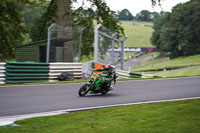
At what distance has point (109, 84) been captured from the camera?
11.4 metres

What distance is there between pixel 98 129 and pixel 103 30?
12.3 m

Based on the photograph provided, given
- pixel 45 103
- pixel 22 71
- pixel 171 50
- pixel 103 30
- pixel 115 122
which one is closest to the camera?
pixel 115 122

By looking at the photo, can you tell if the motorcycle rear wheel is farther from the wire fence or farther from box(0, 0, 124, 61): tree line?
box(0, 0, 124, 61): tree line

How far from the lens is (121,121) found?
21.3ft

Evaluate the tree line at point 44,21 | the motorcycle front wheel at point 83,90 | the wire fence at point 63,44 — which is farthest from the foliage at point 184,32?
the motorcycle front wheel at point 83,90

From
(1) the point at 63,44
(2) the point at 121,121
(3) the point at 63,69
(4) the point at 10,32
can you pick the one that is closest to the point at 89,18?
(4) the point at 10,32

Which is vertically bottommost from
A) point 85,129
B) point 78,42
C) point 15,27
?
point 85,129

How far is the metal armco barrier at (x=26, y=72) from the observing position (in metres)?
14.7

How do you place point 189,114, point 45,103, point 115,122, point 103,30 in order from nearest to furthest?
1. point 115,122
2. point 189,114
3. point 45,103
4. point 103,30

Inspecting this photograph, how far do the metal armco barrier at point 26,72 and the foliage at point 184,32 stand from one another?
228 ft

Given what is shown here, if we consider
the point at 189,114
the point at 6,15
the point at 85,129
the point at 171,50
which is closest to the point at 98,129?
the point at 85,129

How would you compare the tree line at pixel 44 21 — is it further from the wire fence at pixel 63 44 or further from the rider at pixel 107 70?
the rider at pixel 107 70

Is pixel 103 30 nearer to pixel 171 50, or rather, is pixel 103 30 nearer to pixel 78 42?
pixel 78 42

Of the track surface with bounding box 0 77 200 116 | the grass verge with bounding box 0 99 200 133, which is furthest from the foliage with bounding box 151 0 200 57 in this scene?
the grass verge with bounding box 0 99 200 133
